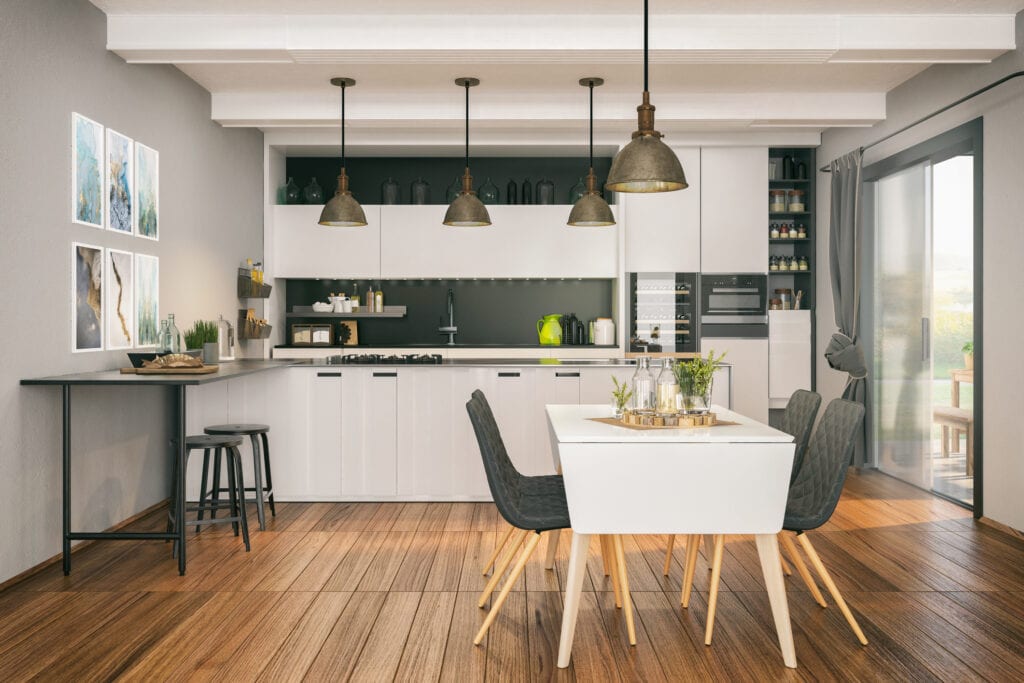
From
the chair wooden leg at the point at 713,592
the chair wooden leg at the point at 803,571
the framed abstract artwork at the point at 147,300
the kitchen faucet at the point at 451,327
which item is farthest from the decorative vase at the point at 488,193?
the chair wooden leg at the point at 713,592

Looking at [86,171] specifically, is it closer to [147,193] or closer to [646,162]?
[147,193]

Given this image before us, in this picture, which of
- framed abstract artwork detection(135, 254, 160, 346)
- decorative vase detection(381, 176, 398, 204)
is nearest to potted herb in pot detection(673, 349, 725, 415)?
framed abstract artwork detection(135, 254, 160, 346)

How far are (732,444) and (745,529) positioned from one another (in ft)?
1.00

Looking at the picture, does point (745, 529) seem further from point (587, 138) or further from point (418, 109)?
point (587, 138)

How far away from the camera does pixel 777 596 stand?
2844 mm

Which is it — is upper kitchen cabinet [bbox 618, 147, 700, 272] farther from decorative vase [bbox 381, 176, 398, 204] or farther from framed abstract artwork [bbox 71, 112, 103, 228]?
framed abstract artwork [bbox 71, 112, 103, 228]

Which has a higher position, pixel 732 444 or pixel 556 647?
pixel 732 444

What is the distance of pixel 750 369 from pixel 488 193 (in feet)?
8.94

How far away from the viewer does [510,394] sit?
17.5ft

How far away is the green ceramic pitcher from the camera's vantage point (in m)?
7.45

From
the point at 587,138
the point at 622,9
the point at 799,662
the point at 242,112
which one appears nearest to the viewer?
the point at 799,662

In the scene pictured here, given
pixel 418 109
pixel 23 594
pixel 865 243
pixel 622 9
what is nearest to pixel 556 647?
pixel 23 594

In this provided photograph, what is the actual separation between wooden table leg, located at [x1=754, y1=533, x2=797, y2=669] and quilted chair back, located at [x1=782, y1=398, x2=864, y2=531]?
0.12 m

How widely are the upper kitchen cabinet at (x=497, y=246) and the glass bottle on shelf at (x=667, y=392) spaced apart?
158 inches
